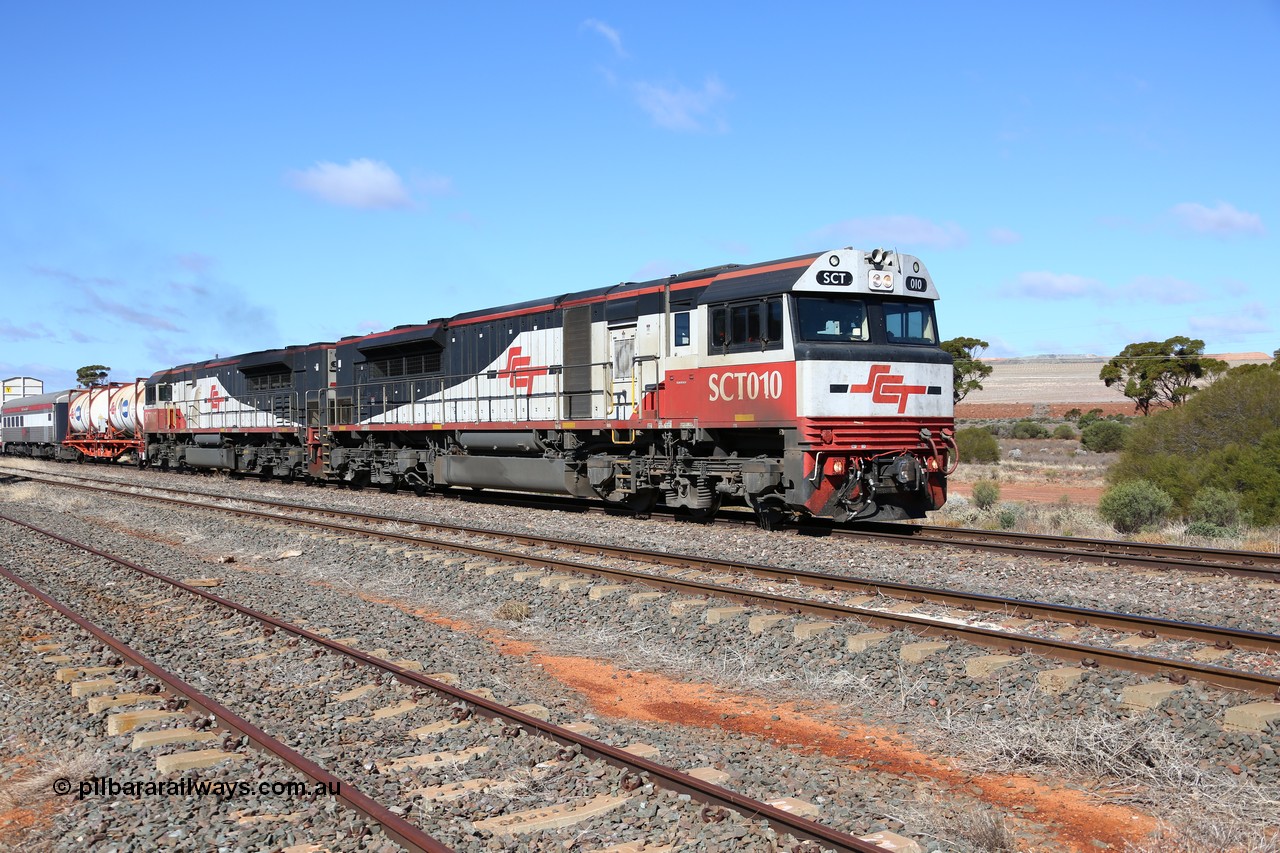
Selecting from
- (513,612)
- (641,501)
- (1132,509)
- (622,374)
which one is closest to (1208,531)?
(1132,509)

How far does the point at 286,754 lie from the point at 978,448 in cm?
3825

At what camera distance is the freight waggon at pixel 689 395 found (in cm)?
1334

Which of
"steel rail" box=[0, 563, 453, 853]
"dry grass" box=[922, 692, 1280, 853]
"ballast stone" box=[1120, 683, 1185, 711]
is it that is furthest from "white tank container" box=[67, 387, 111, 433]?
"ballast stone" box=[1120, 683, 1185, 711]

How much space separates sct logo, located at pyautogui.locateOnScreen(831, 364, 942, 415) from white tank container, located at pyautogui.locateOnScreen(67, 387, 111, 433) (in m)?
38.3

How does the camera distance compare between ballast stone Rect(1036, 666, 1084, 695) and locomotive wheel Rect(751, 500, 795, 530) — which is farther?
locomotive wheel Rect(751, 500, 795, 530)

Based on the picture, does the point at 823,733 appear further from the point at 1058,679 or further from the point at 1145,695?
the point at 1145,695

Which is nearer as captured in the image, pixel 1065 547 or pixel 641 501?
→ pixel 1065 547

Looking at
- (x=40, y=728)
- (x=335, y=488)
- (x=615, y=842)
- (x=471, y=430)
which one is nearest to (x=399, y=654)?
(x=40, y=728)

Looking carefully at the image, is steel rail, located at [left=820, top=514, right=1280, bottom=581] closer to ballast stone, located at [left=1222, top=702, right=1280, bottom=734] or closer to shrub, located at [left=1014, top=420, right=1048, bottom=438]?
ballast stone, located at [left=1222, top=702, right=1280, bottom=734]

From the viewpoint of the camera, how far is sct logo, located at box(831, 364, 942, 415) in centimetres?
1336

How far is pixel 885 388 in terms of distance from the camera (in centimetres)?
1355

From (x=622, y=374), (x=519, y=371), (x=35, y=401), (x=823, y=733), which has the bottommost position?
(x=823, y=733)

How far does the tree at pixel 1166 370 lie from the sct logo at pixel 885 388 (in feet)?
155

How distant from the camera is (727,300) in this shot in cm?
1425
